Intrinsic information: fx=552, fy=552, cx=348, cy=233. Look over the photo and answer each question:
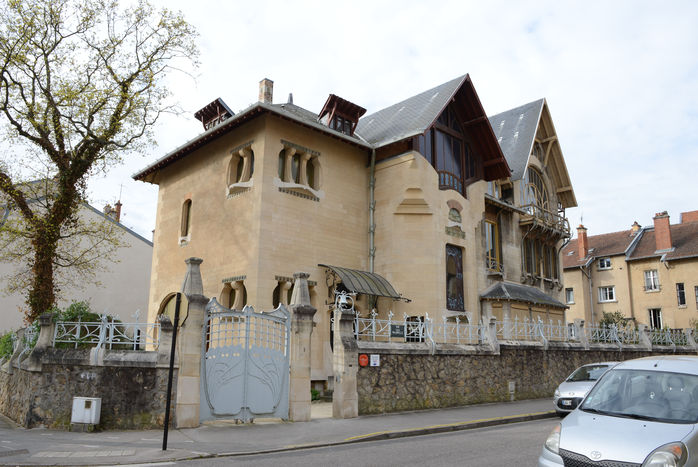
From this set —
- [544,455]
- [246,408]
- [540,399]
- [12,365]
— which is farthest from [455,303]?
[544,455]

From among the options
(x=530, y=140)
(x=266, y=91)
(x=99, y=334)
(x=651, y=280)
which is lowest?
(x=99, y=334)

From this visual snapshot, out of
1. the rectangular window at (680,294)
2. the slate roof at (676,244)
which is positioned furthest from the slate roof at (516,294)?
the slate roof at (676,244)

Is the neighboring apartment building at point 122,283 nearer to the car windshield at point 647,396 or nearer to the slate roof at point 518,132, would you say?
the slate roof at point 518,132

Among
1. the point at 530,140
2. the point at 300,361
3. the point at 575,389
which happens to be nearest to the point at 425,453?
the point at 300,361

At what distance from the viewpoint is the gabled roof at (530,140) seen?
29.6m

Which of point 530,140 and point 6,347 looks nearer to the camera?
point 6,347

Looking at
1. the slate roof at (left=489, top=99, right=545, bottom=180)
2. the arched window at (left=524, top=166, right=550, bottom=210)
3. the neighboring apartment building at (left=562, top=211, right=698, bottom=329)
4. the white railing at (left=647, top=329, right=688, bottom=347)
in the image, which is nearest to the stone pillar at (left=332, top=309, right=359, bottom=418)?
the arched window at (left=524, top=166, right=550, bottom=210)

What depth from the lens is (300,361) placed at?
13164 mm

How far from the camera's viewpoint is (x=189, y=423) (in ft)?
37.8

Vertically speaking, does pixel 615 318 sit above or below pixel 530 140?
below

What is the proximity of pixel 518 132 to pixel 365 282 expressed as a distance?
1593cm

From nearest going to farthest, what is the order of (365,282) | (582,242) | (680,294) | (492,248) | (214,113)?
(365,282)
(214,113)
(492,248)
(680,294)
(582,242)

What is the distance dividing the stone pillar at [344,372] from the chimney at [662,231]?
34.9 metres

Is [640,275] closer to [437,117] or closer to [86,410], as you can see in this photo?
[437,117]
